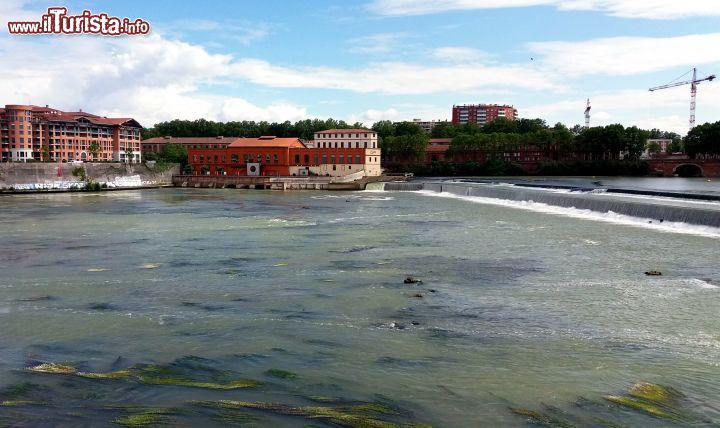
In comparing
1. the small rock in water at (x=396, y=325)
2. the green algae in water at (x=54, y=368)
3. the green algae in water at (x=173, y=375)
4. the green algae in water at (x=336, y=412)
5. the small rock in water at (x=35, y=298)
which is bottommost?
the green algae in water at (x=336, y=412)

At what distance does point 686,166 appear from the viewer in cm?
8969

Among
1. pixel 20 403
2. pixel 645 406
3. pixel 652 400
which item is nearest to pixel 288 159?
→ pixel 20 403

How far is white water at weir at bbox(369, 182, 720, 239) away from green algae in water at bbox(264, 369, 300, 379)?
20.4m

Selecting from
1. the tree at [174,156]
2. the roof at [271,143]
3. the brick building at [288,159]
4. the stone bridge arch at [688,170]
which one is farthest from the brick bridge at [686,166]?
the tree at [174,156]

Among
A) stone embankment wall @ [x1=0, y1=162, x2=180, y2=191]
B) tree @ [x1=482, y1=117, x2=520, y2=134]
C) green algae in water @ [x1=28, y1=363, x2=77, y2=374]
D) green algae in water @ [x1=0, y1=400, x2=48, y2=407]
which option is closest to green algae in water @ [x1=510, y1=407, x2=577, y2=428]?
green algae in water @ [x1=0, y1=400, x2=48, y2=407]

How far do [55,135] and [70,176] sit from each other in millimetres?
37058

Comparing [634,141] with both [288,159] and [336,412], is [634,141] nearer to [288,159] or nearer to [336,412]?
[288,159]

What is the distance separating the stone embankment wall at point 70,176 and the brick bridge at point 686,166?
6960 cm

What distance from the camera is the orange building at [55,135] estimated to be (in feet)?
305

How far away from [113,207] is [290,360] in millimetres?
36763

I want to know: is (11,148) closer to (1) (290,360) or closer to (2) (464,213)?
(2) (464,213)

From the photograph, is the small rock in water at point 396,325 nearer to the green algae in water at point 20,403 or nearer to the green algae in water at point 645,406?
the green algae in water at point 645,406

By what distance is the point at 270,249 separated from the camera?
71.5ft

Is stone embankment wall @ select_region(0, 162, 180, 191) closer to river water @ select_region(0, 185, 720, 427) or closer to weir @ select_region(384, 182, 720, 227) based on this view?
weir @ select_region(384, 182, 720, 227)
